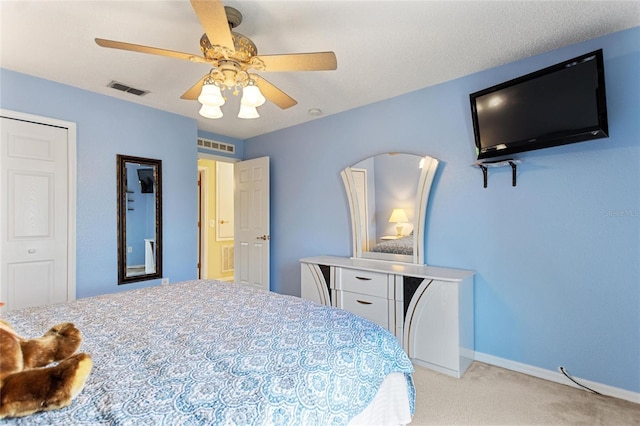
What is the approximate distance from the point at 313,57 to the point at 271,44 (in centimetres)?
70

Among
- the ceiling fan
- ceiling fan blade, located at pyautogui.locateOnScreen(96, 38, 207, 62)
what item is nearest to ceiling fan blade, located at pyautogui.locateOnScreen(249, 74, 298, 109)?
the ceiling fan

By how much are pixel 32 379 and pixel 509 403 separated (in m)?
2.50

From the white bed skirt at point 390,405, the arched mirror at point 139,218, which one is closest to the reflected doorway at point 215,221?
the arched mirror at point 139,218

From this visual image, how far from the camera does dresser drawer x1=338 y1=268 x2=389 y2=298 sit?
2.82 meters

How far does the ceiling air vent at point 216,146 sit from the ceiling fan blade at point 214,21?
2920 millimetres

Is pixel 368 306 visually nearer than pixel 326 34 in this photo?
No

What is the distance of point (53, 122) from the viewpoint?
2855 millimetres

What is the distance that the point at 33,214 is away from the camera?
9.06 feet

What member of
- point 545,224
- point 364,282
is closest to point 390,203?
point 364,282

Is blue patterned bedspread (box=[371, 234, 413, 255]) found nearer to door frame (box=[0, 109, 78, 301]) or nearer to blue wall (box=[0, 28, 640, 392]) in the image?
blue wall (box=[0, 28, 640, 392])

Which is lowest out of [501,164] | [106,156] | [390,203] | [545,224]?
[545,224]

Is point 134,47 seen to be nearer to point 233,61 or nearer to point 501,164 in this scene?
point 233,61

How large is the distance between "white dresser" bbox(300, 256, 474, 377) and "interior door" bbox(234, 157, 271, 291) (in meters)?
1.55

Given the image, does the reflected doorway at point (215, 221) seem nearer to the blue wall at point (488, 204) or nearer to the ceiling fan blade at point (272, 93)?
the blue wall at point (488, 204)
